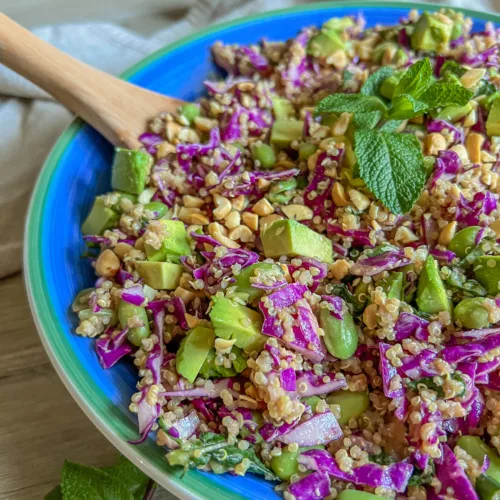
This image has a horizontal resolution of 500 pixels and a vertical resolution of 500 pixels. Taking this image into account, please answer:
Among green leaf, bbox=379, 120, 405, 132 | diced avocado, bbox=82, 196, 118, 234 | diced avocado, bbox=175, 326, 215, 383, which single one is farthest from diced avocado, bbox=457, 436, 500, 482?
diced avocado, bbox=82, 196, 118, 234

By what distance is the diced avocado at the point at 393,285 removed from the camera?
1395mm

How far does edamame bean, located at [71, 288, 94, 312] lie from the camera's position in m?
1.54

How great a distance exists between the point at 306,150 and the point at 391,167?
27cm

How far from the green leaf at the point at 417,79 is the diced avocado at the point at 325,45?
1.30 ft

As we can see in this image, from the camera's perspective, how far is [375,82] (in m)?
1.78

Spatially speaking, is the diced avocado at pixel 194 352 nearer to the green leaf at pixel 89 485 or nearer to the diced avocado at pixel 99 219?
the green leaf at pixel 89 485

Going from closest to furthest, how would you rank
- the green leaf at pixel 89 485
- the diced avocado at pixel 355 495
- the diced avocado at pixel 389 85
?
the diced avocado at pixel 355 495
the green leaf at pixel 89 485
the diced avocado at pixel 389 85

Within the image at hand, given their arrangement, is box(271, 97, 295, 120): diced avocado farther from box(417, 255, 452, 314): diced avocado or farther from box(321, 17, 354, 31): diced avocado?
box(417, 255, 452, 314): diced avocado

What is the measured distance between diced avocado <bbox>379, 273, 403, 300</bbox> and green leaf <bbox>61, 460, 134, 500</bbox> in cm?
76

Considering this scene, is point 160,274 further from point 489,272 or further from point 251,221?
point 489,272

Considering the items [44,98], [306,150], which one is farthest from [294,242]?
[44,98]

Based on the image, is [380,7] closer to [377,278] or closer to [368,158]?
[368,158]

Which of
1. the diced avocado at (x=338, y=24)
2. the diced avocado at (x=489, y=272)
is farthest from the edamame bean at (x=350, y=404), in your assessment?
the diced avocado at (x=338, y=24)

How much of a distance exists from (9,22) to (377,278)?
1295 mm
